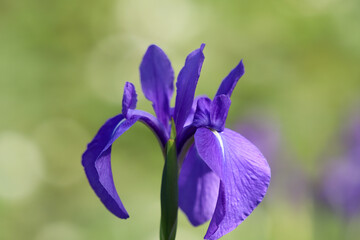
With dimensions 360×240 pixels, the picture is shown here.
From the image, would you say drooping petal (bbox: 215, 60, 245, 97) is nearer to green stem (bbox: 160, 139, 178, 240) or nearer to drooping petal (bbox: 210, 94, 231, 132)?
drooping petal (bbox: 210, 94, 231, 132)

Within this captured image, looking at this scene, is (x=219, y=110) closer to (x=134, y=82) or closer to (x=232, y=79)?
(x=232, y=79)

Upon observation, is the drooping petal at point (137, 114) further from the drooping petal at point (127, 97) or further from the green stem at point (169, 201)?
the green stem at point (169, 201)

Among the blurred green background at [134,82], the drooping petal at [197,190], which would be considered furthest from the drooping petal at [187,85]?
the blurred green background at [134,82]

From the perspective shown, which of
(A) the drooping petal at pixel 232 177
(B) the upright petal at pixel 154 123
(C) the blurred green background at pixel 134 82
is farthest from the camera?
(C) the blurred green background at pixel 134 82

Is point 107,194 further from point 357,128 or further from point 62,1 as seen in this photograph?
point 62,1

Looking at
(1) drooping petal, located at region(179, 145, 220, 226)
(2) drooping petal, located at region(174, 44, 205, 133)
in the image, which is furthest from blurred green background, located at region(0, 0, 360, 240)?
(2) drooping petal, located at region(174, 44, 205, 133)

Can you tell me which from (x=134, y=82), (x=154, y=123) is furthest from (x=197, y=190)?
(x=134, y=82)

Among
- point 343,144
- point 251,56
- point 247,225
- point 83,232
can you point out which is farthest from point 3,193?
point 251,56

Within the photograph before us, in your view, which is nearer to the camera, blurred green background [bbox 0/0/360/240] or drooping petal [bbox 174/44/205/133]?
drooping petal [bbox 174/44/205/133]

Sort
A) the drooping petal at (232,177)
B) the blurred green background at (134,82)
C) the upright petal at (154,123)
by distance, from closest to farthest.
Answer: the drooping petal at (232,177) → the upright petal at (154,123) → the blurred green background at (134,82)
